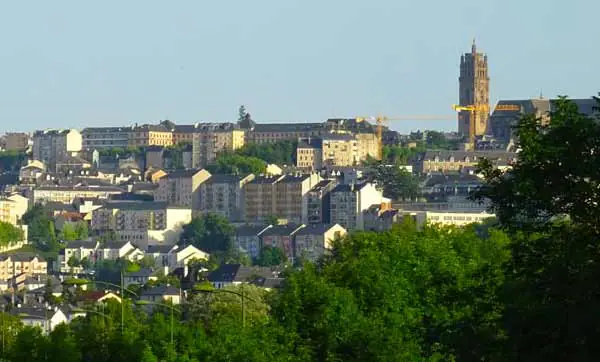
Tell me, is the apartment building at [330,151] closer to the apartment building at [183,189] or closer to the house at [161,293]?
the apartment building at [183,189]

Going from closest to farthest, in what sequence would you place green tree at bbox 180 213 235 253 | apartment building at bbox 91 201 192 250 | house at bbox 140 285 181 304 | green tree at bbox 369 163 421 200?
house at bbox 140 285 181 304 < green tree at bbox 180 213 235 253 < apartment building at bbox 91 201 192 250 < green tree at bbox 369 163 421 200

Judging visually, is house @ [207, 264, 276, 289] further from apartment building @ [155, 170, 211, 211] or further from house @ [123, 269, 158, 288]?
apartment building @ [155, 170, 211, 211]

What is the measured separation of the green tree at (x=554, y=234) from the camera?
26.8 meters

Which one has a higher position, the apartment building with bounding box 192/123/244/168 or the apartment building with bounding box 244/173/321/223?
the apartment building with bounding box 192/123/244/168

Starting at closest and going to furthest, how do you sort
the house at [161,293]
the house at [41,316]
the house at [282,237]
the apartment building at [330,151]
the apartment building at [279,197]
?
1. the house at [41,316]
2. the house at [161,293]
3. the house at [282,237]
4. the apartment building at [279,197]
5. the apartment building at [330,151]

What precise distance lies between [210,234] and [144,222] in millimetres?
8219

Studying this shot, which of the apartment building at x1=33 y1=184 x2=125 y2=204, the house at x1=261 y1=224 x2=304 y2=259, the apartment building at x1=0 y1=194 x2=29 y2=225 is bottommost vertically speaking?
the house at x1=261 y1=224 x2=304 y2=259

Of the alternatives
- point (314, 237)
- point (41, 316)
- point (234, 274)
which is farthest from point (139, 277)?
point (41, 316)

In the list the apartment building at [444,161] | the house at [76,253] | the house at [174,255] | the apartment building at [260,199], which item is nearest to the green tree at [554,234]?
the house at [174,255]

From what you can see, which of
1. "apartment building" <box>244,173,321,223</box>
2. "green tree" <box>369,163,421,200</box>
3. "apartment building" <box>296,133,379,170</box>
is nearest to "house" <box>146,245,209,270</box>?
"apartment building" <box>244,173,321,223</box>

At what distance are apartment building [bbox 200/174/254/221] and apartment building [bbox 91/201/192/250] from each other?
4.79 meters

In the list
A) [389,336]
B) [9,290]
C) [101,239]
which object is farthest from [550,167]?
[101,239]

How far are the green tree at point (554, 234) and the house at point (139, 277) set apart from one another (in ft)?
327

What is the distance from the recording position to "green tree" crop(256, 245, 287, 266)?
15050cm
